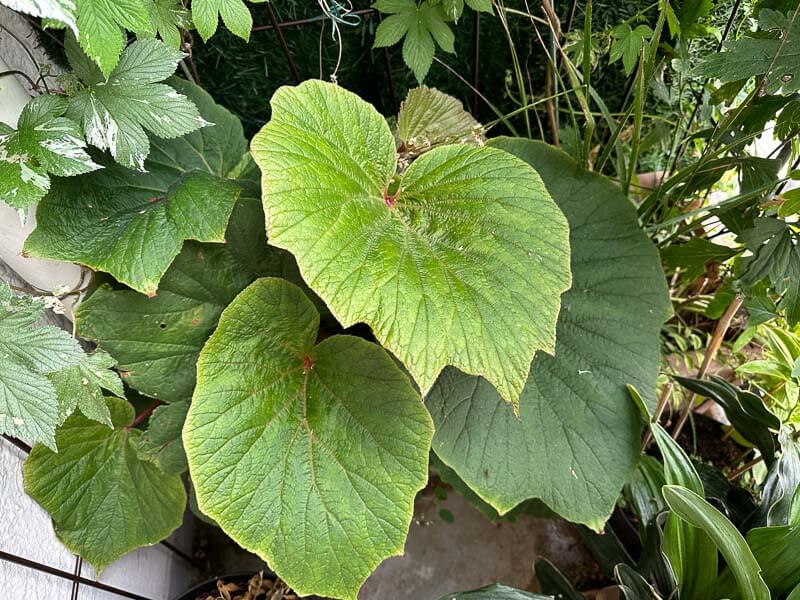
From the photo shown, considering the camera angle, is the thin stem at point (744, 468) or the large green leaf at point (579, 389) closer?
the large green leaf at point (579, 389)

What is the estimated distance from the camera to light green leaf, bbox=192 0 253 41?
0.66m

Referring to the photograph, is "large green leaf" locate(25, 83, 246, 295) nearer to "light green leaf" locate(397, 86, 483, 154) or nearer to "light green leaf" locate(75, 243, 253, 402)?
"light green leaf" locate(75, 243, 253, 402)

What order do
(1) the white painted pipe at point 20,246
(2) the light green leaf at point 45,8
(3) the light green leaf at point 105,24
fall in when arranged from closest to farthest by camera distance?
(2) the light green leaf at point 45,8, (3) the light green leaf at point 105,24, (1) the white painted pipe at point 20,246

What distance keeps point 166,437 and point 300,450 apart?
0.22m

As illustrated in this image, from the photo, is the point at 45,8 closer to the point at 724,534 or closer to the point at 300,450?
the point at 300,450

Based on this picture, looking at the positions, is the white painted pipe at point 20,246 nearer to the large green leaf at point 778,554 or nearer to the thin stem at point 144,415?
the thin stem at point 144,415

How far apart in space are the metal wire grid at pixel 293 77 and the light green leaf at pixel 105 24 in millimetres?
392

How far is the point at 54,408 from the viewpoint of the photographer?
611 millimetres

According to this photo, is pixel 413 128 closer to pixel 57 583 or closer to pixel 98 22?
pixel 98 22

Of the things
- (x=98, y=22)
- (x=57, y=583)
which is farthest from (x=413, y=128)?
→ (x=57, y=583)

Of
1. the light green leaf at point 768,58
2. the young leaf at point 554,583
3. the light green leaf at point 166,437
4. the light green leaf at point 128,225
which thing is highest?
the light green leaf at point 768,58

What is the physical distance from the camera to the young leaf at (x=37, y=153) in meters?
0.62

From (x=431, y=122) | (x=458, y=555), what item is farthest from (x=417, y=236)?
(x=458, y=555)

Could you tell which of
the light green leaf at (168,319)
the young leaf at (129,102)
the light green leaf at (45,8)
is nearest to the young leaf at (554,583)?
the light green leaf at (168,319)
